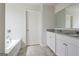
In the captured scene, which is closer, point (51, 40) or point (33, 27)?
point (33, 27)

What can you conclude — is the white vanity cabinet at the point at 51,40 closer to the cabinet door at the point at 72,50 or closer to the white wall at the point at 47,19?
the white wall at the point at 47,19

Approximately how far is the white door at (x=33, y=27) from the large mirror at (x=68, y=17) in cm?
35

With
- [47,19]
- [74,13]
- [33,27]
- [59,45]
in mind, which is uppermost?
[74,13]

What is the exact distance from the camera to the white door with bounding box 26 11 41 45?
210cm

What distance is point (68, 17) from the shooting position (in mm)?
2557

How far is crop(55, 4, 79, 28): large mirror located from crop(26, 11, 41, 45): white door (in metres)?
0.35

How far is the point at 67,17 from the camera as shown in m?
2.56

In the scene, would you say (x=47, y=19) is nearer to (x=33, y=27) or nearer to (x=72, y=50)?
(x=33, y=27)

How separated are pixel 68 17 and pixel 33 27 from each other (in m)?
0.81

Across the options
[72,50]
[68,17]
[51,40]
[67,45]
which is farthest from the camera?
[68,17]

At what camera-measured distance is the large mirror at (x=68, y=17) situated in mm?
2291

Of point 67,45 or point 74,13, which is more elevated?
point 74,13

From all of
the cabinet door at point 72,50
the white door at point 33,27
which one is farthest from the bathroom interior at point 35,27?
the cabinet door at point 72,50

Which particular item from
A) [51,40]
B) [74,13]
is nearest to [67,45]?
[51,40]
